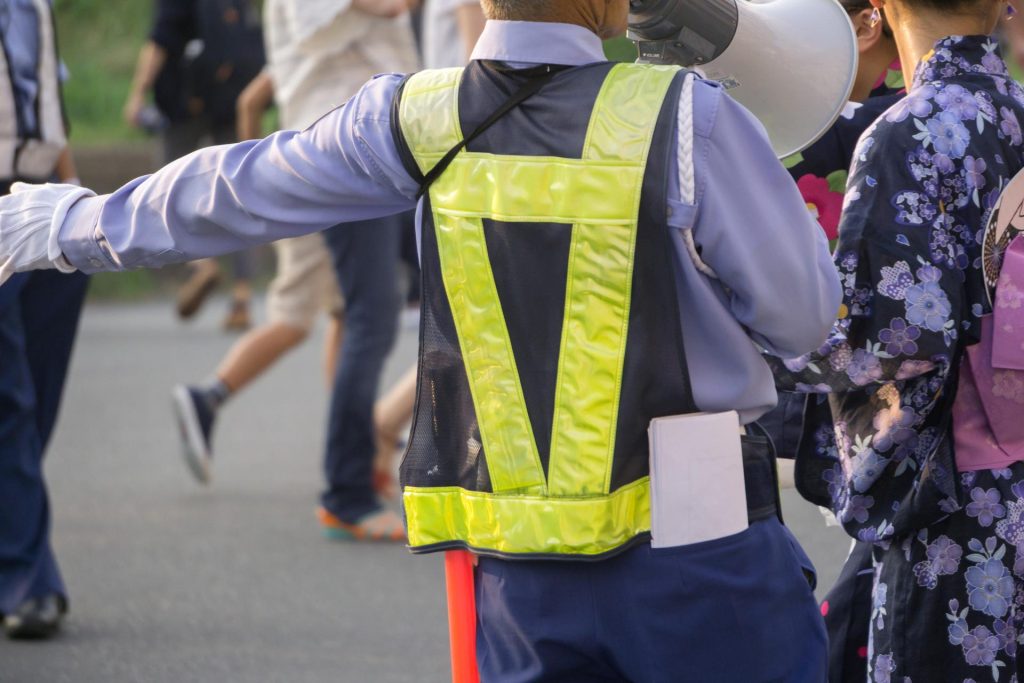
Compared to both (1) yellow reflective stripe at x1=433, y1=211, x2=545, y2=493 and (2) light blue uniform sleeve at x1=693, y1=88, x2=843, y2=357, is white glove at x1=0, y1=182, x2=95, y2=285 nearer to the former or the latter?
(1) yellow reflective stripe at x1=433, y1=211, x2=545, y2=493

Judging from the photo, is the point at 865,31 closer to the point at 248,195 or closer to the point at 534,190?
the point at 534,190

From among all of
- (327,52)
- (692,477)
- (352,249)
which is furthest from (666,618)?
(327,52)

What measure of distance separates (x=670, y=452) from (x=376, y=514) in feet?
10.3

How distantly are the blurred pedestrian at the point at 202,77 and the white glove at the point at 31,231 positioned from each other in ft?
21.6

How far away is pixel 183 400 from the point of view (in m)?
5.42

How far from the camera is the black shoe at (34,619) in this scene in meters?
3.96

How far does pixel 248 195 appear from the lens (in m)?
2.05

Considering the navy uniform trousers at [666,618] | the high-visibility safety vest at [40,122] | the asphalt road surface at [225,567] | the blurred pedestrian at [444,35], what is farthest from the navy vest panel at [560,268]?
the blurred pedestrian at [444,35]

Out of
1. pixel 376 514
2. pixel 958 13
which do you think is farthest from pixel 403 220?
pixel 958 13

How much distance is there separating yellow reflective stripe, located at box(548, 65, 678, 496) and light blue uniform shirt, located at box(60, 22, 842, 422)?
0.21 ft

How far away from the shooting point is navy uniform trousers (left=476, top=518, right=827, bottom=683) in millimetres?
1938

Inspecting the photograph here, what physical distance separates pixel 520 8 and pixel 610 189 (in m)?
0.29

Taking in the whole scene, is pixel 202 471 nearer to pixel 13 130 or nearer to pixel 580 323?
pixel 13 130

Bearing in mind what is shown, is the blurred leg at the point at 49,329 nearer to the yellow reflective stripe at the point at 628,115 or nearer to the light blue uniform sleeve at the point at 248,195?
the light blue uniform sleeve at the point at 248,195
